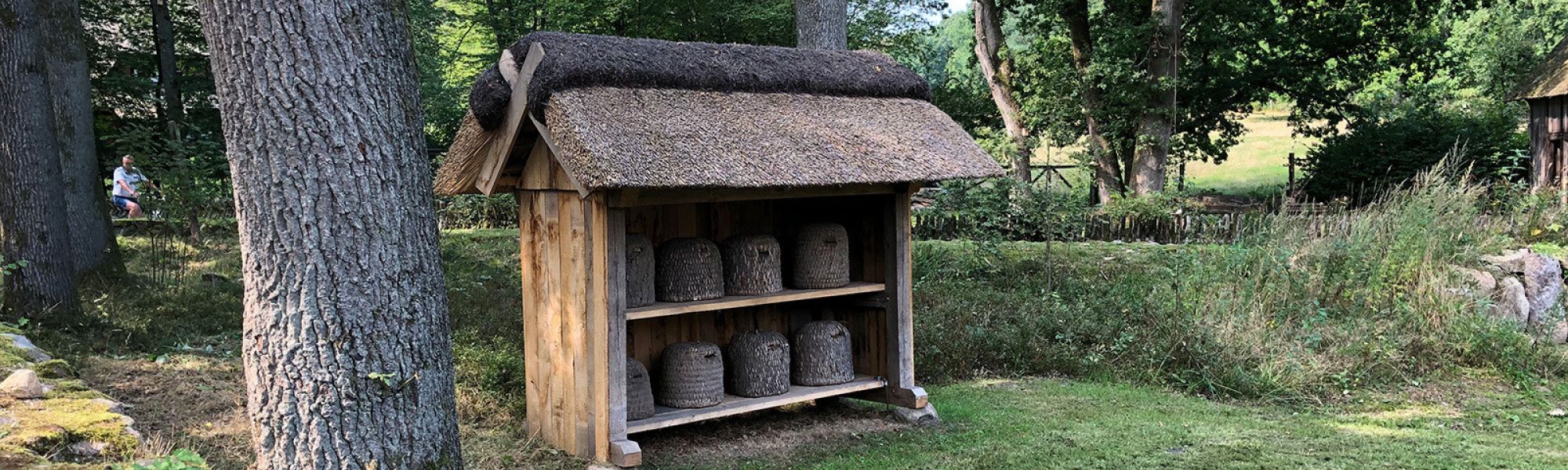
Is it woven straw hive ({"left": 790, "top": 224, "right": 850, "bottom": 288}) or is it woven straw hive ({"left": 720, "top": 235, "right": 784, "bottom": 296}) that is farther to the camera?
woven straw hive ({"left": 790, "top": 224, "right": 850, "bottom": 288})

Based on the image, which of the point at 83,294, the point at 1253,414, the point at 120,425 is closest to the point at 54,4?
the point at 83,294

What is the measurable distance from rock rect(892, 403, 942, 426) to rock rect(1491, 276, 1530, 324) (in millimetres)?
5437

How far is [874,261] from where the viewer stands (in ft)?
23.1

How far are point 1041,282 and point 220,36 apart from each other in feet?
25.4

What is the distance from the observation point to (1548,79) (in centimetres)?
1684

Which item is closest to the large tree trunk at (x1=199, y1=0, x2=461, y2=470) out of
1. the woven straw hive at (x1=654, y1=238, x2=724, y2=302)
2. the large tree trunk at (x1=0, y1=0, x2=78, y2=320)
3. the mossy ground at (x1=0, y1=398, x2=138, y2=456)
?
the mossy ground at (x1=0, y1=398, x2=138, y2=456)

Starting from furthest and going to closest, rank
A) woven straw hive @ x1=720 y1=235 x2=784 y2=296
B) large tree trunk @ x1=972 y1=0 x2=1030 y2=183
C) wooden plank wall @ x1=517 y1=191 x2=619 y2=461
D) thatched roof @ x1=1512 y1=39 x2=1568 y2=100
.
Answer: large tree trunk @ x1=972 y1=0 x2=1030 y2=183 → thatched roof @ x1=1512 y1=39 x2=1568 y2=100 → woven straw hive @ x1=720 y1=235 x2=784 y2=296 → wooden plank wall @ x1=517 y1=191 x2=619 y2=461

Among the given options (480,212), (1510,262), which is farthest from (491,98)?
(480,212)

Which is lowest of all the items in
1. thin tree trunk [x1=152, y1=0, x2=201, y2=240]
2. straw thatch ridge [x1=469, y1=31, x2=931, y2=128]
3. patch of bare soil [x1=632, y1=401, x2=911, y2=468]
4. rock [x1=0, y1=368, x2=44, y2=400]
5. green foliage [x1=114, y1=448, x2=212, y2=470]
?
patch of bare soil [x1=632, y1=401, x2=911, y2=468]

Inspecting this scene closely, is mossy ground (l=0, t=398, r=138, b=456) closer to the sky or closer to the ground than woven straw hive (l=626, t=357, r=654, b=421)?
closer to the sky

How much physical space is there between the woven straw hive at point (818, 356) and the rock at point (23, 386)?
3.81m

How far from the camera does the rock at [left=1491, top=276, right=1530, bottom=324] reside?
926cm

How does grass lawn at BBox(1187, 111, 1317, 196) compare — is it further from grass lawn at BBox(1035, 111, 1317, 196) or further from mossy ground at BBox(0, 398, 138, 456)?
mossy ground at BBox(0, 398, 138, 456)

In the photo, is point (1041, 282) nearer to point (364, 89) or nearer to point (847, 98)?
point (847, 98)
